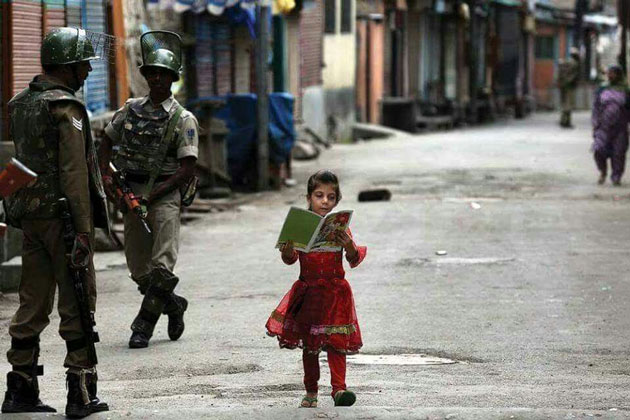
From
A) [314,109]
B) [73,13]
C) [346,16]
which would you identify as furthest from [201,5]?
[346,16]

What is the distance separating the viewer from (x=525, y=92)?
5794cm

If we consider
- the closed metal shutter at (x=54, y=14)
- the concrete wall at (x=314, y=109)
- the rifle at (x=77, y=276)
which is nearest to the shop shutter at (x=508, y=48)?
the concrete wall at (x=314, y=109)

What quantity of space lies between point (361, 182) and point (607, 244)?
7.85 meters

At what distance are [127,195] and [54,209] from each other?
226cm

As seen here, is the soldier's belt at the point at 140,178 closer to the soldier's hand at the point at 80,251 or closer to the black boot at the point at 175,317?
the black boot at the point at 175,317

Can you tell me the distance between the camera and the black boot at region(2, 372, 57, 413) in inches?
259

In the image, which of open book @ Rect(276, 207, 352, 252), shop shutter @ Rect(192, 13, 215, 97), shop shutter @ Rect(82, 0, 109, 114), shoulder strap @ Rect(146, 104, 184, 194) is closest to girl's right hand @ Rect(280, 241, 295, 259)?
open book @ Rect(276, 207, 352, 252)

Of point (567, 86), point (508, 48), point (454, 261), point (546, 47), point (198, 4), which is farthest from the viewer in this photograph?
point (546, 47)

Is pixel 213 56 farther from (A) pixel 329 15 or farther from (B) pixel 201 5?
(A) pixel 329 15

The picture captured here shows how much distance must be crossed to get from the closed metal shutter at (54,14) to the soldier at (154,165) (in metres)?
5.66

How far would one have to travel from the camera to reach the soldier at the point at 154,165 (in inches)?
348

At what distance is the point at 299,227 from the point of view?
645cm

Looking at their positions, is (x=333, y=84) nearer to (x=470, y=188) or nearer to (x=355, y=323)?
(x=470, y=188)

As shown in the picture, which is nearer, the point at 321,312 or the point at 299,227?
the point at 299,227
